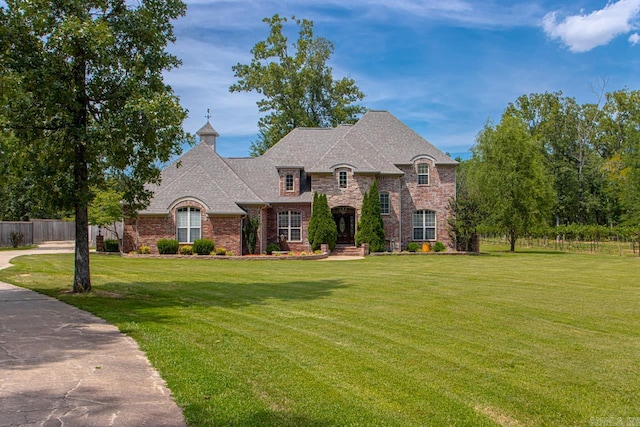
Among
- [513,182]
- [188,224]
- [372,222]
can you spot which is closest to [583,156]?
[513,182]

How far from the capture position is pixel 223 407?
534 centimetres

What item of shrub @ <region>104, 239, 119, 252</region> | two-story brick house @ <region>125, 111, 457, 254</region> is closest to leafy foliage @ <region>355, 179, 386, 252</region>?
two-story brick house @ <region>125, 111, 457, 254</region>

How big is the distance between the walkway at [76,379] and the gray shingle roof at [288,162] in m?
20.6

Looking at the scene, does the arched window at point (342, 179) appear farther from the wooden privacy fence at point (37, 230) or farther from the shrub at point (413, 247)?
the wooden privacy fence at point (37, 230)

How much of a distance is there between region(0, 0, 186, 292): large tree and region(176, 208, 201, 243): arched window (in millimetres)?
15673

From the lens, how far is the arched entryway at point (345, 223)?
1324 inches

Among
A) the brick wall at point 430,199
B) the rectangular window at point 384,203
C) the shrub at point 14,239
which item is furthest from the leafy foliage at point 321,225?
the shrub at point 14,239

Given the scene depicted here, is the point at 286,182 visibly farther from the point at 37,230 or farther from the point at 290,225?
the point at 37,230

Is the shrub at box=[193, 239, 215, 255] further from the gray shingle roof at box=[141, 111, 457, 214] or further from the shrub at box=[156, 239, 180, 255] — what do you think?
the gray shingle roof at box=[141, 111, 457, 214]

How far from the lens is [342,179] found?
32.1 meters

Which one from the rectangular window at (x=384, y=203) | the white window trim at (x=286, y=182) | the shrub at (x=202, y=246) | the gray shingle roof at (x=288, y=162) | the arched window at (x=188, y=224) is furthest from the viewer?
the rectangular window at (x=384, y=203)

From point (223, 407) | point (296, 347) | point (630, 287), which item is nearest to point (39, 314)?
point (296, 347)

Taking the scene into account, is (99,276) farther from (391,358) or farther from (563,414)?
(563,414)

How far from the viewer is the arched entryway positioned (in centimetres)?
3362
